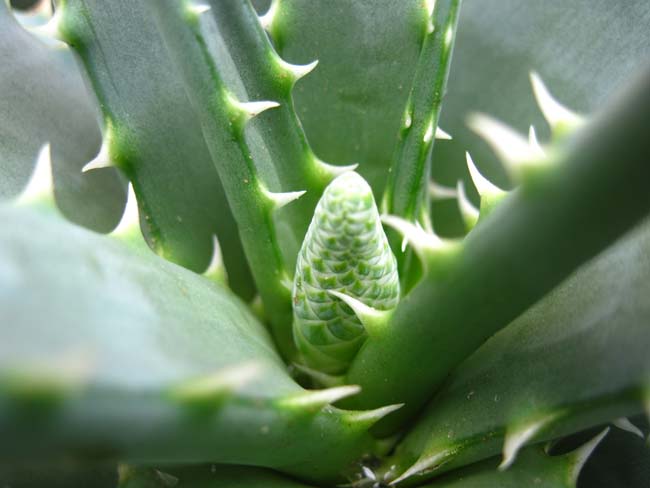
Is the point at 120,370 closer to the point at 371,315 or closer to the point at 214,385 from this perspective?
the point at 214,385

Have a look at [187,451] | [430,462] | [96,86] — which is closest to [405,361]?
[430,462]

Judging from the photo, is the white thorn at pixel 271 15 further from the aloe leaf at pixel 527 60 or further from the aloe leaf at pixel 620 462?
the aloe leaf at pixel 620 462

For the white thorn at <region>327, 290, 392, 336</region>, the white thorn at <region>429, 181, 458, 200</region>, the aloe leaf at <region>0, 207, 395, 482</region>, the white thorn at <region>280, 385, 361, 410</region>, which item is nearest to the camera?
the aloe leaf at <region>0, 207, 395, 482</region>

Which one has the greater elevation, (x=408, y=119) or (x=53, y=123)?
(x=408, y=119)

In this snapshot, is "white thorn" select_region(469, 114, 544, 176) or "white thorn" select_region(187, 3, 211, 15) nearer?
"white thorn" select_region(469, 114, 544, 176)

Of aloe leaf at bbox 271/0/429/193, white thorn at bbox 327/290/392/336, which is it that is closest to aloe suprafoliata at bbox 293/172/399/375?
white thorn at bbox 327/290/392/336

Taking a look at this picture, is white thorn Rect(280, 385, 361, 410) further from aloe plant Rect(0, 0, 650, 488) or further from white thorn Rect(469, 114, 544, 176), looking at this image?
white thorn Rect(469, 114, 544, 176)

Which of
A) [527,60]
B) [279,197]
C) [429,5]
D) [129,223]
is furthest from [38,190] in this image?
[527,60]

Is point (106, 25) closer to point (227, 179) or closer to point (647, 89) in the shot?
point (227, 179)
